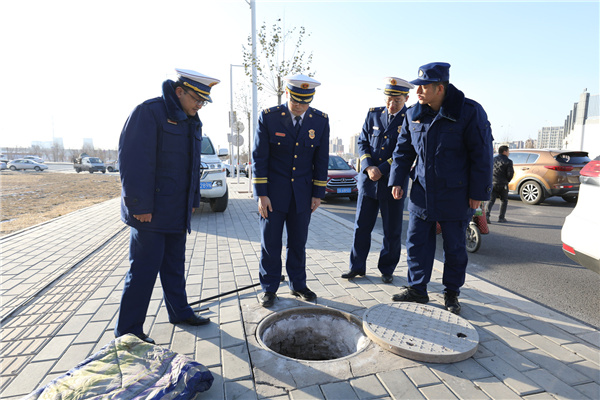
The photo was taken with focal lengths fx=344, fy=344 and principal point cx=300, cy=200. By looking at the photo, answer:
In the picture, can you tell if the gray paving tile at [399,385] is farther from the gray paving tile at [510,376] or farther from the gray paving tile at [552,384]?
the gray paving tile at [552,384]

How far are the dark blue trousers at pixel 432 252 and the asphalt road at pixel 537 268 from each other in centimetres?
127

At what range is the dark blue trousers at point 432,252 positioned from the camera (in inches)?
125

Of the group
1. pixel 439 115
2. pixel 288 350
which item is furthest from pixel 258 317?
pixel 439 115

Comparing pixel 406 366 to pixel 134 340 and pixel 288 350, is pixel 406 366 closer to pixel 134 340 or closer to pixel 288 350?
pixel 288 350

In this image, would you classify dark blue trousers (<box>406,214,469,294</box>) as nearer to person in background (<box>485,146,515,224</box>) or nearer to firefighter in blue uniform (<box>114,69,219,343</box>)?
firefighter in blue uniform (<box>114,69,219,343</box>)

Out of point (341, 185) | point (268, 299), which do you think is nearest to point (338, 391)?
point (268, 299)

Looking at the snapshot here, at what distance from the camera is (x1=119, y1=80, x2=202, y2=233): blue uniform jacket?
2.39 m

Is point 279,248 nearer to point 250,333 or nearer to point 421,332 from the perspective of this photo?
point 250,333

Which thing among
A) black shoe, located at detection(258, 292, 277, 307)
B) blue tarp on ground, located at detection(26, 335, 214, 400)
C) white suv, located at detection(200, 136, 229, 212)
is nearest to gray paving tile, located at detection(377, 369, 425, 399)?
blue tarp on ground, located at detection(26, 335, 214, 400)

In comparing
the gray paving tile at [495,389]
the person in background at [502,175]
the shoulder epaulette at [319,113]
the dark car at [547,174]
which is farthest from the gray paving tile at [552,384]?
the dark car at [547,174]

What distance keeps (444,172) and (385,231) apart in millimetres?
1121

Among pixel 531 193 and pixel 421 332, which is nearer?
pixel 421 332

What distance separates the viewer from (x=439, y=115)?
9.84ft

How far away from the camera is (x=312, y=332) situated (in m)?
3.06
